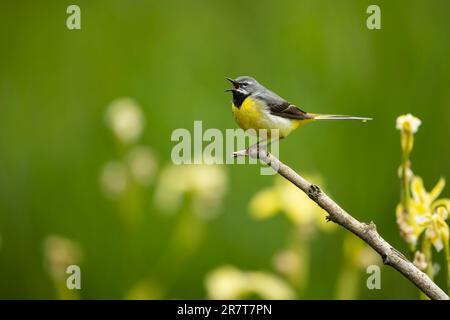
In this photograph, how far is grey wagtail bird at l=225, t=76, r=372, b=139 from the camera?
2332 millimetres

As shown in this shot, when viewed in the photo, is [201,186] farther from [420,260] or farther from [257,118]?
[420,260]

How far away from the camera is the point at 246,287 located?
215 centimetres

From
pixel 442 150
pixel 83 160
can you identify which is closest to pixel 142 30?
pixel 83 160

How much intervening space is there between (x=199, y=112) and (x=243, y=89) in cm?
151

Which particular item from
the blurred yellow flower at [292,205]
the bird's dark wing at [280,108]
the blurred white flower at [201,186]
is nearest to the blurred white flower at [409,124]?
the blurred yellow flower at [292,205]

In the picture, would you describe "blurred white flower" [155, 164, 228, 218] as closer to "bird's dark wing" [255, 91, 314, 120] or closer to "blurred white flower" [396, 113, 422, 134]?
"bird's dark wing" [255, 91, 314, 120]

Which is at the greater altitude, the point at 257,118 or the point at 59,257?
the point at 257,118

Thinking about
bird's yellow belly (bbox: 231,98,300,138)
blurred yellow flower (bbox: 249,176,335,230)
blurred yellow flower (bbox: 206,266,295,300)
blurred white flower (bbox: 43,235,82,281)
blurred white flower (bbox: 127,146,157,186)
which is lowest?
blurred yellow flower (bbox: 206,266,295,300)

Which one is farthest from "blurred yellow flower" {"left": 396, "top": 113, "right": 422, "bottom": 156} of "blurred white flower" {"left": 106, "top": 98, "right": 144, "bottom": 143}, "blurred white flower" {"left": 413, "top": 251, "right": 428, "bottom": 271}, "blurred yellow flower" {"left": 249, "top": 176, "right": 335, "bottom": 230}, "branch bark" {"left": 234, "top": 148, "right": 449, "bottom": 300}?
"blurred white flower" {"left": 106, "top": 98, "right": 144, "bottom": 143}

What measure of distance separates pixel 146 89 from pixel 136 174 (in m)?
1.76

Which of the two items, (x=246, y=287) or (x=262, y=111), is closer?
(x=246, y=287)

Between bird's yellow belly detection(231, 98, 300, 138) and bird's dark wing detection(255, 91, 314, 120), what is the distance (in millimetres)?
26

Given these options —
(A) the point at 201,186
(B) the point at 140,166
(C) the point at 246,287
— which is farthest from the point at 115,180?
(C) the point at 246,287

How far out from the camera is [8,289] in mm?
3061
